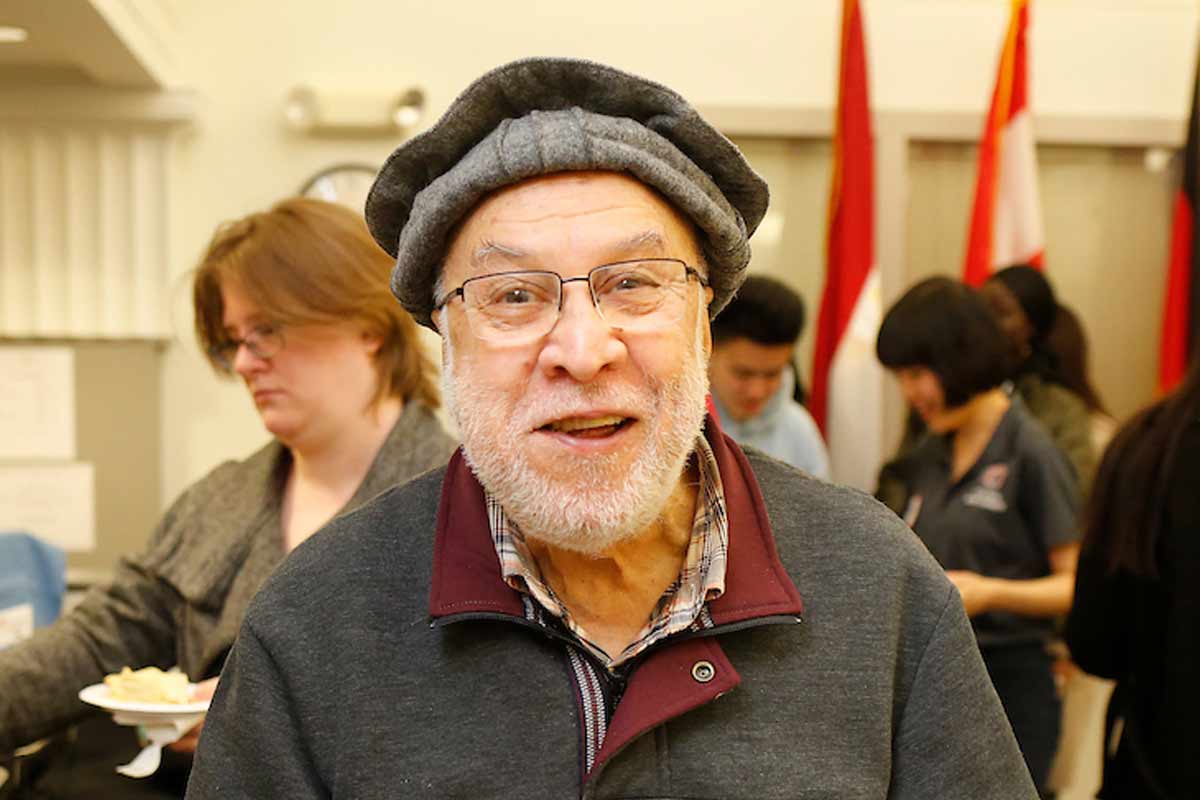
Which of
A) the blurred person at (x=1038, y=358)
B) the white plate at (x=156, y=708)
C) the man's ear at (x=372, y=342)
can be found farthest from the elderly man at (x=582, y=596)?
the blurred person at (x=1038, y=358)

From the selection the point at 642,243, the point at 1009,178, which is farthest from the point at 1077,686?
the point at 642,243

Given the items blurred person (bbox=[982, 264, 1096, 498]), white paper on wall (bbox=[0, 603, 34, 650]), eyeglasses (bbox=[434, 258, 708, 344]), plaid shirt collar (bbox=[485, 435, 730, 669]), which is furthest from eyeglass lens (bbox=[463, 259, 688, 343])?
blurred person (bbox=[982, 264, 1096, 498])

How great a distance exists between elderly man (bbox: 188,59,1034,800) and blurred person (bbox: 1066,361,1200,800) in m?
0.73

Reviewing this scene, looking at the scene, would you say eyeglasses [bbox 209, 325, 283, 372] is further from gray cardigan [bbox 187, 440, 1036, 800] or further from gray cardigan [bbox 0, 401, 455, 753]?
gray cardigan [bbox 187, 440, 1036, 800]

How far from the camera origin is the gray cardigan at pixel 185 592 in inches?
68.6

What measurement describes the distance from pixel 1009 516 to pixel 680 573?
4.95ft

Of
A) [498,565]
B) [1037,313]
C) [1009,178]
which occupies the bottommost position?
[498,565]

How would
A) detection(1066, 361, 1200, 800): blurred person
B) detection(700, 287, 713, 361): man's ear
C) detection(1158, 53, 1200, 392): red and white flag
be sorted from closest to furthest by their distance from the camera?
detection(700, 287, 713, 361): man's ear, detection(1066, 361, 1200, 800): blurred person, detection(1158, 53, 1200, 392): red and white flag

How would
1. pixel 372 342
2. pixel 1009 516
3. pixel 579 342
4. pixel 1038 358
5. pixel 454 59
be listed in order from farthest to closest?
pixel 454 59 → pixel 1038 358 → pixel 1009 516 → pixel 372 342 → pixel 579 342

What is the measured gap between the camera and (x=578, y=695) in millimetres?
1062

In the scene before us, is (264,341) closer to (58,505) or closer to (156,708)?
(156,708)

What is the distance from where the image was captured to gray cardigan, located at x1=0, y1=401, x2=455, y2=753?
1.74 m

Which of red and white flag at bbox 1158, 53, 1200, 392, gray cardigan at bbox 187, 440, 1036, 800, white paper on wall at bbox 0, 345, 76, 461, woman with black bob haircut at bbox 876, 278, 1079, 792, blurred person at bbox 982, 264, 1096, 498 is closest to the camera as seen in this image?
gray cardigan at bbox 187, 440, 1036, 800

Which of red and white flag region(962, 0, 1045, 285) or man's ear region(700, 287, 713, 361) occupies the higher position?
red and white flag region(962, 0, 1045, 285)
